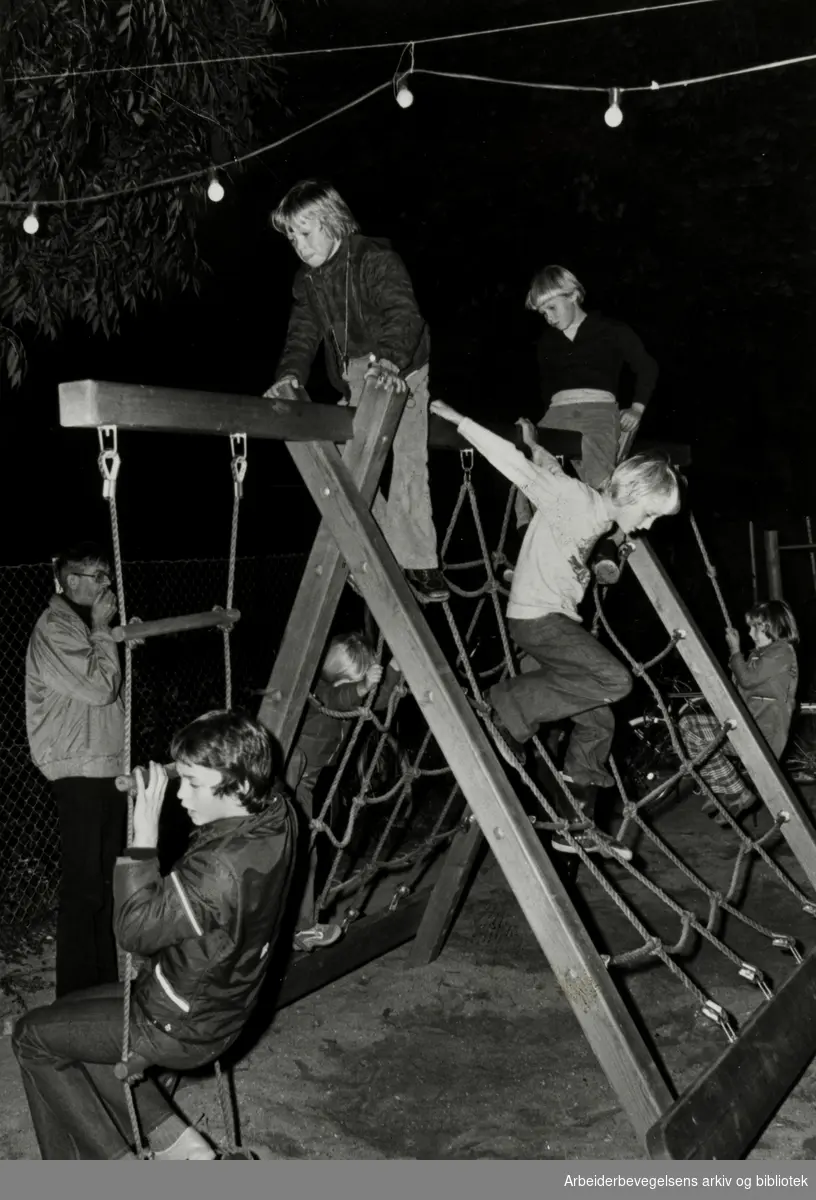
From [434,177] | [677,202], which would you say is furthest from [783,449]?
[434,177]

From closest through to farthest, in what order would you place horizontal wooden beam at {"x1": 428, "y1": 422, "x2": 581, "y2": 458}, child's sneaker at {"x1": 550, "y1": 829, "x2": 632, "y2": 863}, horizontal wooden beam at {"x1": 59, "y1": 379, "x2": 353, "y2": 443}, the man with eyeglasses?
1. horizontal wooden beam at {"x1": 59, "y1": 379, "x2": 353, "y2": 443}
2. child's sneaker at {"x1": 550, "y1": 829, "x2": 632, "y2": 863}
3. the man with eyeglasses
4. horizontal wooden beam at {"x1": 428, "y1": 422, "x2": 581, "y2": 458}

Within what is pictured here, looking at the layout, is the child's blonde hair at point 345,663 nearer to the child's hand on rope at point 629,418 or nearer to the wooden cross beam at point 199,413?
the wooden cross beam at point 199,413

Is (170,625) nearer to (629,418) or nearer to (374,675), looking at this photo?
(374,675)

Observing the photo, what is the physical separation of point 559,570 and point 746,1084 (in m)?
1.70

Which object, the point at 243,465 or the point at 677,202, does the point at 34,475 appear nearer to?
the point at 677,202

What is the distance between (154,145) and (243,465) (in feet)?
10.7

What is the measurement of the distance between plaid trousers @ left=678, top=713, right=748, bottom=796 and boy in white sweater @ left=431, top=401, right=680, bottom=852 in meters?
2.45

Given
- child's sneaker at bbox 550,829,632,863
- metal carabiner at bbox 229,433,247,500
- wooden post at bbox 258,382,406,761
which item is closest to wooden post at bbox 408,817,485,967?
child's sneaker at bbox 550,829,632,863

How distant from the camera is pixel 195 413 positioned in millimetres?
3107

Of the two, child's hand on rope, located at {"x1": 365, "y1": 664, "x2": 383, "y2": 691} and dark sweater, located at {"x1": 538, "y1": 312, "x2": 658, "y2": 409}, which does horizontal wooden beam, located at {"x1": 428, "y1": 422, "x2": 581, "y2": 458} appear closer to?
dark sweater, located at {"x1": 538, "y1": 312, "x2": 658, "y2": 409}

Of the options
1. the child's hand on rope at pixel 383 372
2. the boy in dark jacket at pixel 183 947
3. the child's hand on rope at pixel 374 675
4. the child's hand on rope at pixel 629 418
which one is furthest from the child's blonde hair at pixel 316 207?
the child's hand on rope at pixel 629 418

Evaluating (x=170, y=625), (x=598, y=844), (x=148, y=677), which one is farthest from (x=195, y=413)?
(x=148, y=677)

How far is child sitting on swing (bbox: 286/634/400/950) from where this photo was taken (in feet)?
14.2

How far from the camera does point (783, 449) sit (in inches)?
480
